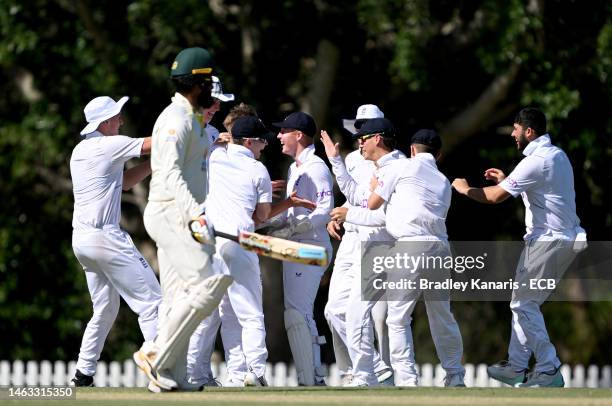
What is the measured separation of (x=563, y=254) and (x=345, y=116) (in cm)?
953

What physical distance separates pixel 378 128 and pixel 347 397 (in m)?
3.24

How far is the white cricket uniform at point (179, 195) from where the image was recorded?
10203mm

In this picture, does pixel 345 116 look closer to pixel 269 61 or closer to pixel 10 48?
pixel 269 61

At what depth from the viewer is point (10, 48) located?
70.5 feet

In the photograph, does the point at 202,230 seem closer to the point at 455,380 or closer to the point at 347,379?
the point at 455,380

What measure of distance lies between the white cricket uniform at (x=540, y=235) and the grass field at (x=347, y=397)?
1278 millimetres

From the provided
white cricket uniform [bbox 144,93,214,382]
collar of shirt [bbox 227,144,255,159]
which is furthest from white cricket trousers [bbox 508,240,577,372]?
white cricket uniform [bbox 144,93,214,382]

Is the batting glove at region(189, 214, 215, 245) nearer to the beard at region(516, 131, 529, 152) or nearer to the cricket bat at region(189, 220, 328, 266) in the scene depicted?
the cricket bat at region(189, 220, 328, 266)

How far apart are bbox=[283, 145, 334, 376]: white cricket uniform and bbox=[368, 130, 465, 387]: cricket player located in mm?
588

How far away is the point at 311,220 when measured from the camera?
511 inches

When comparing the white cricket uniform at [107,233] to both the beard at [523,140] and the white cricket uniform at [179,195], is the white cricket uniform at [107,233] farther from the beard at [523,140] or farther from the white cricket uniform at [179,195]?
the beard at [523,140]

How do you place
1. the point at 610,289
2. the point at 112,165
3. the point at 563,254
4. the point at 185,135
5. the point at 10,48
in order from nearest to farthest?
the point at 185,135
the point at 112,165
the point at 563,254
the point at 10,48
the point at 610,289

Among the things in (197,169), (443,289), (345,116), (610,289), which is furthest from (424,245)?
(610,289)

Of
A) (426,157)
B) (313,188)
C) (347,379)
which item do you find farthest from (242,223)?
(347,379)
